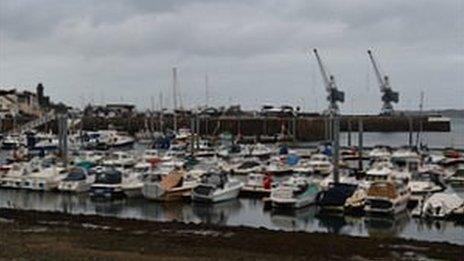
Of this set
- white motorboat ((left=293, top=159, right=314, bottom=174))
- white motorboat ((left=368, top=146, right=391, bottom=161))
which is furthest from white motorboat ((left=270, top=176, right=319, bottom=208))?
white motorboat ((left=368, top=146, right=391, bottom=161))

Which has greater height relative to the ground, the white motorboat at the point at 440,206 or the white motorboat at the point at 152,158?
the white motorboat at the point at 152,158

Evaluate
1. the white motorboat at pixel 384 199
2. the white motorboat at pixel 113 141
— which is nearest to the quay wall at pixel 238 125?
the white motorboat at pixel 113 141

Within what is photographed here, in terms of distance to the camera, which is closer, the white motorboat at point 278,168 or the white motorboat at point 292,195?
the white motorboat at point 292,195

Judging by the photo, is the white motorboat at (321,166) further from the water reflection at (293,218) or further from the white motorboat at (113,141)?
the white motorboat at (113,141)

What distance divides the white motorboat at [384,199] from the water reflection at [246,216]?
46cm

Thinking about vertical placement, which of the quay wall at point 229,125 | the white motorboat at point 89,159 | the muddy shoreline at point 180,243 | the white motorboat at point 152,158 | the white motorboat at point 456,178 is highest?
the quay wall at point 229,125

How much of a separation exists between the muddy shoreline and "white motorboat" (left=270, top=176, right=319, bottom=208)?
25.9 feet

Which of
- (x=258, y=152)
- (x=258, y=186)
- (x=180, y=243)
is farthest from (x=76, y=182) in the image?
(x=258, y=152)

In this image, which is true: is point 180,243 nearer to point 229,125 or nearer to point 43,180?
point 43,180

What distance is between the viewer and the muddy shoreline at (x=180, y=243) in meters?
23.2

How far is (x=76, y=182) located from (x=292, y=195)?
1379cm

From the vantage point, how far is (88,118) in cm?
14088

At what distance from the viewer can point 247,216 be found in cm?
3775

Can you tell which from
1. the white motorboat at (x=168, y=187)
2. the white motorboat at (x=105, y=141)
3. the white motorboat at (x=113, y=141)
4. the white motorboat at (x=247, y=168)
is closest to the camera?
the white motorboat at (x=168, y=187)
